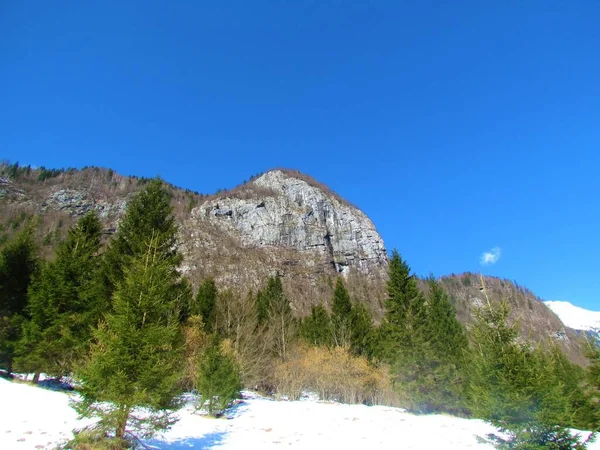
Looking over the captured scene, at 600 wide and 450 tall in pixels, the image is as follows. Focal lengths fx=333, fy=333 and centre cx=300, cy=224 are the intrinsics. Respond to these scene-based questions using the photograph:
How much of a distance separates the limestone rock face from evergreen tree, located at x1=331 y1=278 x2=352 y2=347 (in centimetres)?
8346

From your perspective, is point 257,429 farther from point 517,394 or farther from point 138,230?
point 138,230

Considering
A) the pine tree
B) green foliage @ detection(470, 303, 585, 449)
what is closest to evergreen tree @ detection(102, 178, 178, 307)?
green foliage @ detection(470, 303, 585, 449)

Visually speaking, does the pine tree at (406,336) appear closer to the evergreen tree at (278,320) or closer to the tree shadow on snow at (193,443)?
the evergreen tree at (278,320)

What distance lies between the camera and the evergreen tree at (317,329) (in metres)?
36.8

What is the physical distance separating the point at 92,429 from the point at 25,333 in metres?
10.3

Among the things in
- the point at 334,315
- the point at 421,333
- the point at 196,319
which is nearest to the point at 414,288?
the point at 421,333

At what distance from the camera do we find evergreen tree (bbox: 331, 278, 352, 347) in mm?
34084

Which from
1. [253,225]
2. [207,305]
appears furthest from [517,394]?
[253,225]

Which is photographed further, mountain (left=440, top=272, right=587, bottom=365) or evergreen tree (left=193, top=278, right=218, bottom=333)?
mountain (left=440, top=272, right=587, bottom=365)

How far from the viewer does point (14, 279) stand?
20.3 meters

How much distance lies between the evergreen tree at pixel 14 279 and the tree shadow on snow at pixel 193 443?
42.1 ft

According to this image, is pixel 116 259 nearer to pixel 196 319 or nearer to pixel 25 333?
pixel 25 333

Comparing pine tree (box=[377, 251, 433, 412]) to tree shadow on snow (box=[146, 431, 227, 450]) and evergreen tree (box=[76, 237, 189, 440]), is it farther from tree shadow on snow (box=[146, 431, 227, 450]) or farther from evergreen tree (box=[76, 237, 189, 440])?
evergreen tree (box=[76, 237, 189, 440])

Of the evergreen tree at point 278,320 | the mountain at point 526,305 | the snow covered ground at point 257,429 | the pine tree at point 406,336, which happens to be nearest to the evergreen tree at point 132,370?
the snow covered ground at point 257,429
